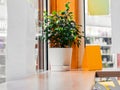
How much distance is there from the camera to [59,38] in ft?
10.8

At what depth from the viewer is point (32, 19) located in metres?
2.52

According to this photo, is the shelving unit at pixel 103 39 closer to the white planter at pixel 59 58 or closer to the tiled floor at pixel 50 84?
the white planter at pixel 59 58

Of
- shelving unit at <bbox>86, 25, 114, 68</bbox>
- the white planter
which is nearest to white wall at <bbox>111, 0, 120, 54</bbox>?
shelving unit at <bbox>86, 25, 114, 68</bbox>

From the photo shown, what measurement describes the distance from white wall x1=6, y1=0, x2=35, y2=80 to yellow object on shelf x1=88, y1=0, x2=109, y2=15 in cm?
211

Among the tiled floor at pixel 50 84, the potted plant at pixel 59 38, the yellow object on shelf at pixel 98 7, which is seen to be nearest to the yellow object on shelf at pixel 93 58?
the potted plant at pixel 59 38

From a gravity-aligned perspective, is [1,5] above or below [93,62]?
above

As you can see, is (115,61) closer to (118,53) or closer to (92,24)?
(118,53)

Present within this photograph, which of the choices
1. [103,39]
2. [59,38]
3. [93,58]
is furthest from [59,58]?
[103,39]

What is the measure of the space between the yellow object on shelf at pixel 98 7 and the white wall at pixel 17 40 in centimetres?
211

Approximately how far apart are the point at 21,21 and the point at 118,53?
2.22 m

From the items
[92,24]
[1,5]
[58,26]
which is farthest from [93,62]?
[1,5]

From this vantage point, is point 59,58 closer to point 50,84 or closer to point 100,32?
point 100,32

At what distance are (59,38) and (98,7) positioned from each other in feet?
4.20

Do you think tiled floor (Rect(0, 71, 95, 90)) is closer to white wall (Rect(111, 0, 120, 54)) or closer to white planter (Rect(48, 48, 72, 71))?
white planter (Rect(48, 48, 72, 71))
